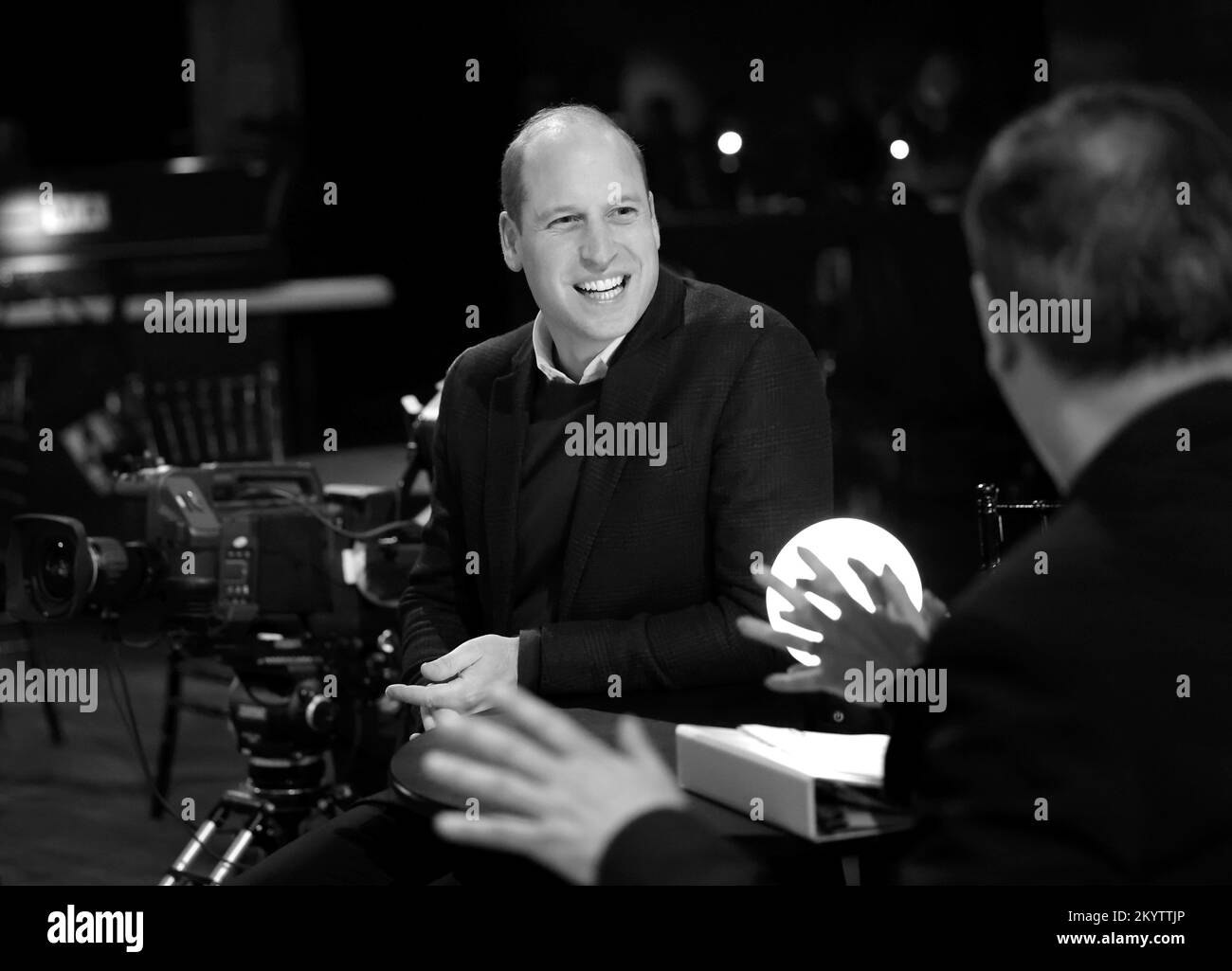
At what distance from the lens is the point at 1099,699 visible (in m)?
0.97

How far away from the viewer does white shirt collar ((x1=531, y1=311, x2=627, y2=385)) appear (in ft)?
7.45

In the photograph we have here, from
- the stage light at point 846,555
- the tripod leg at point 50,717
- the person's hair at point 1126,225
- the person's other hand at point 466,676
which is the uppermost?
the person's hair at point 1126,225

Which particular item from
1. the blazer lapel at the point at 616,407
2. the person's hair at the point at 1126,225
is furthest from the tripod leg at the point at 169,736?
the person's hair at the point at 1126,225

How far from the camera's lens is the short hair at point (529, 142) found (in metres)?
2.25

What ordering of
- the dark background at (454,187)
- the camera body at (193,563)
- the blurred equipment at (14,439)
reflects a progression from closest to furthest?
the camera body at (193,563), the dark background at (454,187), the blurred equipment at (14,439)

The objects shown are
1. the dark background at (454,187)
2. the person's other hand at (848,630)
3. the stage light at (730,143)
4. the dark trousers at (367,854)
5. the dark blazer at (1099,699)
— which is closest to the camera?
the dark blazer at (1099,699)

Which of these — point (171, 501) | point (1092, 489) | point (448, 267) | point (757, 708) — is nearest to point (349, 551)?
point (171, 501)

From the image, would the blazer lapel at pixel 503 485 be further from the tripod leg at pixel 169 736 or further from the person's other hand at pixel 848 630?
the tripod leg at pixel 169 736

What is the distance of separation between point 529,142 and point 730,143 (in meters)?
2.86

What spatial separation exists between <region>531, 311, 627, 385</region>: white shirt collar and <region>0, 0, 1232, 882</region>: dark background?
4.78 feet

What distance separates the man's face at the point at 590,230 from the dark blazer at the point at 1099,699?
50.5 inches

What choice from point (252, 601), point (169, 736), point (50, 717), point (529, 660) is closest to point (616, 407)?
point (529, 660)

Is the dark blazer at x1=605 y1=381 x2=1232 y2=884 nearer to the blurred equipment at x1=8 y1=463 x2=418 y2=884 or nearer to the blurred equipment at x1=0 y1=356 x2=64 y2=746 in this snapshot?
the blurred equipment at x1=8 y1=463 x2=418 y2=884

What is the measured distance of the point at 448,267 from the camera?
5.88 m
